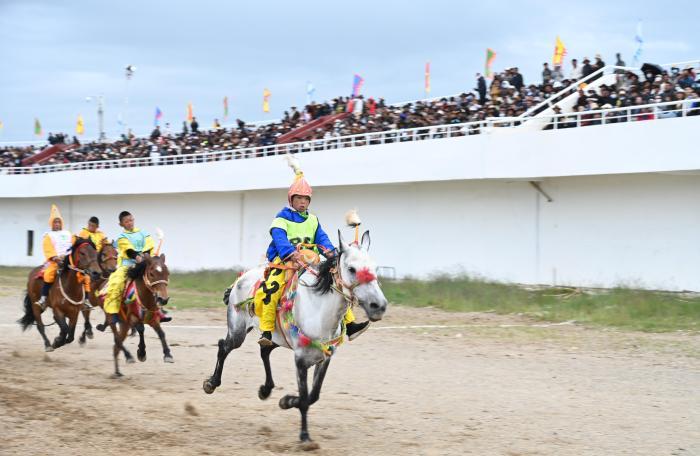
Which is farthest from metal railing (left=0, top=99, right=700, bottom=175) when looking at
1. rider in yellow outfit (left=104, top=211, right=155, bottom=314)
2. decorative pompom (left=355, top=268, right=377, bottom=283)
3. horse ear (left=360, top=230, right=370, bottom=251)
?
decorative pompom (left=355, top=268, right=377, bottom=283)

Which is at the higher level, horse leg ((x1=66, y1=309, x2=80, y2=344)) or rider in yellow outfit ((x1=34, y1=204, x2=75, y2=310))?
rider in yellow outfit ((x1=34, y1=204, x2=75, y2=310))

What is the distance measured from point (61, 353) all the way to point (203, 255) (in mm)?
23603

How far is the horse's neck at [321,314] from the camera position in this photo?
8383 millimetres

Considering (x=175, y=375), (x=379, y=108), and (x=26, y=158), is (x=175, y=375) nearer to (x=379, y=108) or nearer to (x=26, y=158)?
(x=379, y=108)

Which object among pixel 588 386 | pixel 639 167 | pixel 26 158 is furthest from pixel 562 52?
pixel 26 158

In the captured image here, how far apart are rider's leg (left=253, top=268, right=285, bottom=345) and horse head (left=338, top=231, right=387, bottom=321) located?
113 centimetres

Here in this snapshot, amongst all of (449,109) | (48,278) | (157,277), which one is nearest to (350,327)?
(157,277)

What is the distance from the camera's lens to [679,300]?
19.4 meters

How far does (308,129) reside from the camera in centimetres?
3759

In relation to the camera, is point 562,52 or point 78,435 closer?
point 78,435

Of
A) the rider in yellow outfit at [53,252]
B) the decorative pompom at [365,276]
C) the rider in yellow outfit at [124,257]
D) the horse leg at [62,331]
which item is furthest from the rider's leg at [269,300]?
the rider in yellow outfit at [53,252]

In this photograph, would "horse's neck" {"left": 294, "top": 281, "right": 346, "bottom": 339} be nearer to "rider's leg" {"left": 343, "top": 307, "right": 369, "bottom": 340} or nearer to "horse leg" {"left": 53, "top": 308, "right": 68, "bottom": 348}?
"rider's leg" {"left": 343, "top": 307, "right": 369, "bottom": 340}

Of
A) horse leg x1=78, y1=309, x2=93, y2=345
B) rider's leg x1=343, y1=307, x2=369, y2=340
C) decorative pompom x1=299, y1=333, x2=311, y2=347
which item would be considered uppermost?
rider's leg x1=343, y1=307, x2=369, y2=340

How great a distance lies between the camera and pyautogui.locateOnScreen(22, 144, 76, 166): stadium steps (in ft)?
176
